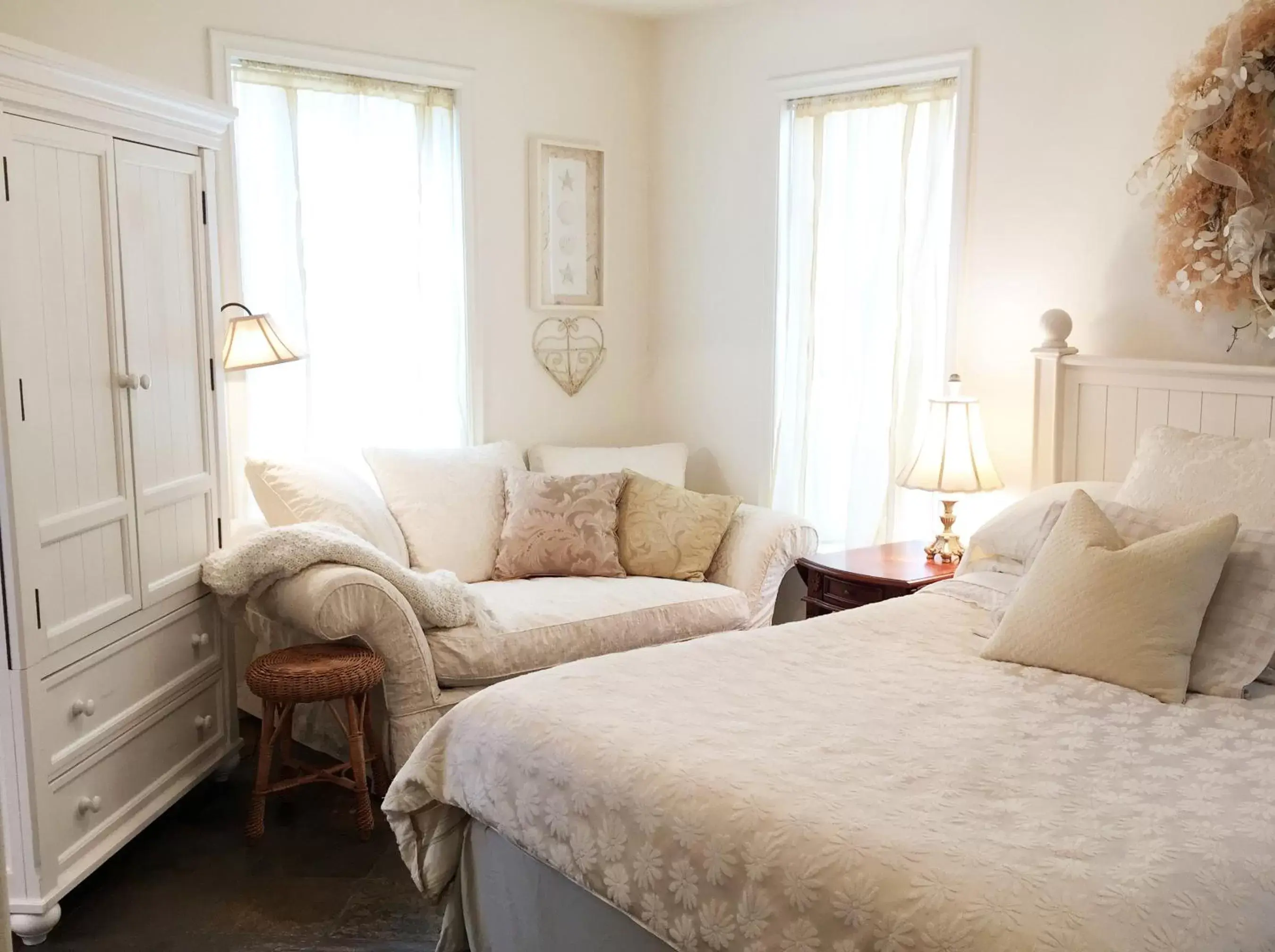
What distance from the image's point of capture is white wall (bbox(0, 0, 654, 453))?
12.1ft

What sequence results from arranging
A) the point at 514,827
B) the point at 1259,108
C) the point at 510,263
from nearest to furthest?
the point at 514,827 → the point at 1259,108 → the point at 510,263

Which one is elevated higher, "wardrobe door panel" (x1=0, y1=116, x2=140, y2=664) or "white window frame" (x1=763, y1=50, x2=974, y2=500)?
"white window frame" (x1=763, y1=50, x2=974, y2=500)

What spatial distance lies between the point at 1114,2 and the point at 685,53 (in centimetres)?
176

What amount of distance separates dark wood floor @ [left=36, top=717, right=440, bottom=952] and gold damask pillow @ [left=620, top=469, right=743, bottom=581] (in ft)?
3.95

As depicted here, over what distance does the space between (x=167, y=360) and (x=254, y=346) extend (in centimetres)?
56

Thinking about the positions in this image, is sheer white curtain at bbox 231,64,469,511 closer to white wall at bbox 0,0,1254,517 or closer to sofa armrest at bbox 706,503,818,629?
white wall at bbox 0,0,1254,517

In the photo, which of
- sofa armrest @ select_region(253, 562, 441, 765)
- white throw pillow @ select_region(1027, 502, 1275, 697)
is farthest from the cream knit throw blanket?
white throw pillow @ select_region(1027, 502, 1275, 697)

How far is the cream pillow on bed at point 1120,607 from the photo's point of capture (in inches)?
91.4

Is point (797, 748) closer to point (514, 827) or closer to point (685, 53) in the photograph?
point (514, 827)

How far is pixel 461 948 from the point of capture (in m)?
2.50

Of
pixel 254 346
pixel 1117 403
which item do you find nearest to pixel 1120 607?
pixel 1117 403

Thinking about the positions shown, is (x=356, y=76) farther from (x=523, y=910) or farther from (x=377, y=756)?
(x=523, y=910)

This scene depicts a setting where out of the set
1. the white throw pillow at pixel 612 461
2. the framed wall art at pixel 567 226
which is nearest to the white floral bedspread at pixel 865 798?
the white throw pillow at pixel 612 461

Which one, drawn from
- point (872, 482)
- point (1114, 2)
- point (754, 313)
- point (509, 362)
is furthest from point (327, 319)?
point (1114, 2)
